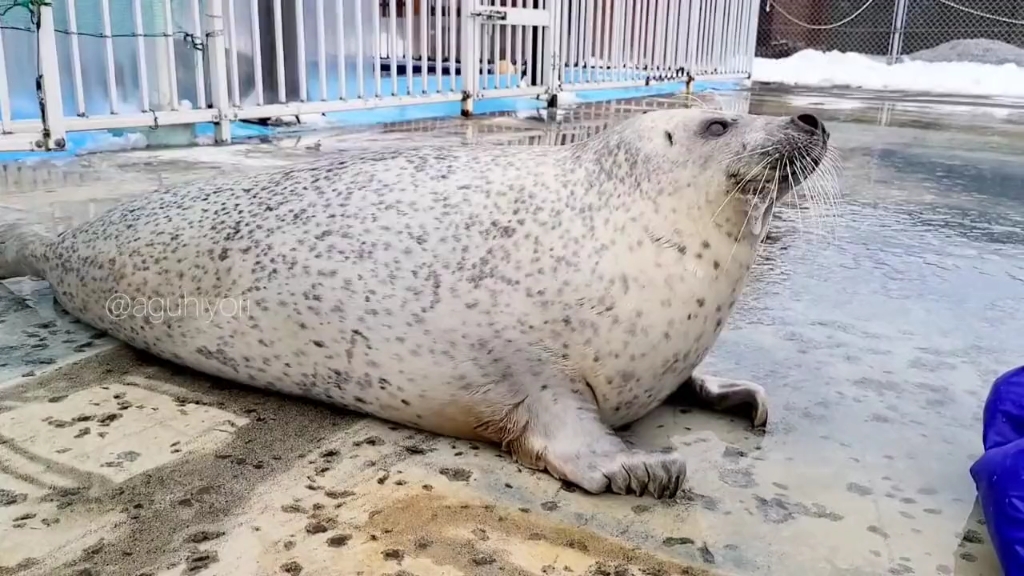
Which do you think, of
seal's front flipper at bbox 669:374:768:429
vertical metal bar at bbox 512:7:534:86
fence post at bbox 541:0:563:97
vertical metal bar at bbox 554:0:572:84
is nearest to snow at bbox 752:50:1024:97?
vertical metal bar at bbox 554:0:572:84

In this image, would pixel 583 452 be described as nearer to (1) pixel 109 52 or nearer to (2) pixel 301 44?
(1) pixel 109 52

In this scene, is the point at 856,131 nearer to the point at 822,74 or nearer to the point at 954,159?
the point at 954,159

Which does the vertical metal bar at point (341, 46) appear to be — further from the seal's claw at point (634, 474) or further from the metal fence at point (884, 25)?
the metal fence at point (884, 25)

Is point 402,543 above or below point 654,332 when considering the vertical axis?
below

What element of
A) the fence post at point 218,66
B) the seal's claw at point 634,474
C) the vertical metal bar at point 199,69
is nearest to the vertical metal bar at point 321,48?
the fence post at point 218,66

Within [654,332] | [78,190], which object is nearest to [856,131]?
[78,190]

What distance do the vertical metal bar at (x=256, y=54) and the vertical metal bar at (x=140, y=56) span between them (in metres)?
0.68

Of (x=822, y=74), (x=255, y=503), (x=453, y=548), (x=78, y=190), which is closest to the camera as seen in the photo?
(x=453, y=548)

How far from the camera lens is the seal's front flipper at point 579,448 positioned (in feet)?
5.29

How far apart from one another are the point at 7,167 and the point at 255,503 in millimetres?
3780

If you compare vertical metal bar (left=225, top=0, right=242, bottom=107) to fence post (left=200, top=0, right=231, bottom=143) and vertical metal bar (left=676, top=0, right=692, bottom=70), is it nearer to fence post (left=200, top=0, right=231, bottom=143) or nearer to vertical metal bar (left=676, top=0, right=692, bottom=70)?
fence post (left=200, top=0, right=231, bottom=143)

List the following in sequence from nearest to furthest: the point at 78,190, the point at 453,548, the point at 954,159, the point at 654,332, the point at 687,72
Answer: the point at 453,548 < the point at 654,332 < the point at 78,190 < the point at 954,159 < the point at 687,72

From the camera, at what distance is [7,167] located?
15.1ft

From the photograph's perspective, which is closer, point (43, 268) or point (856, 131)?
point (43, 268)
